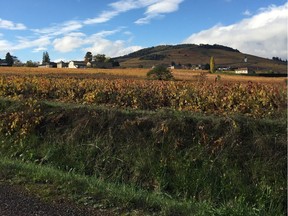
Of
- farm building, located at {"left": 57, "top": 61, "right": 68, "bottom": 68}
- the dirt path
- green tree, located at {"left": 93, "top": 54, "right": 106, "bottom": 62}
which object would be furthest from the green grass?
farm building, located at {"left": 57, "top": 61, "right": 68, "bottom": 68}

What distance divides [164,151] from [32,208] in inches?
188

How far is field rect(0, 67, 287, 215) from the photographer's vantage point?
20.5ft

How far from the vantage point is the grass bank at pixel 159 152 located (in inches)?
318

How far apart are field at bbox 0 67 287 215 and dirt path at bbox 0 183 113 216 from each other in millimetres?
281

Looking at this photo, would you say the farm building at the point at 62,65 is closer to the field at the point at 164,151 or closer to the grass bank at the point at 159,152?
the field at the point at 164,151

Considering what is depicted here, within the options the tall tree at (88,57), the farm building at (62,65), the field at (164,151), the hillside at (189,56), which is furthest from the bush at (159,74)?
the hillside at (189,56)

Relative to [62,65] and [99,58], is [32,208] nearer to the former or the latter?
[99,58]

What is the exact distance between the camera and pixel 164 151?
9672mm

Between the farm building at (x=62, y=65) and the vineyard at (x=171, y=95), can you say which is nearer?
the vineyard at (x=171, y=95)

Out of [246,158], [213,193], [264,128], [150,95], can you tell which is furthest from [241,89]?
[213,193]

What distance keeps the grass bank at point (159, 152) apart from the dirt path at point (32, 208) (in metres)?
0.63

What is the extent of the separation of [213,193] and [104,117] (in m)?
4.20

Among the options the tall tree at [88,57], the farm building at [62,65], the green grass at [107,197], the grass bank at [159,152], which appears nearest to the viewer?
the green grass at [107,197]

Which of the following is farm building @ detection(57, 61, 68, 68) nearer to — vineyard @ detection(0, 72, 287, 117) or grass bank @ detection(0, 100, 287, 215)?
vineyard @ detection(0, 72, 287, 117)
